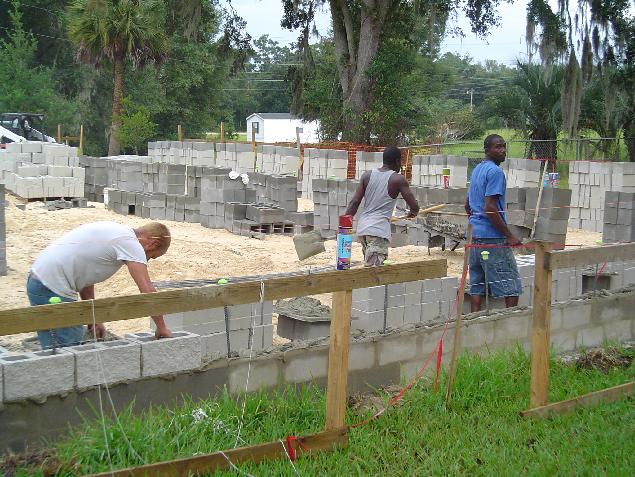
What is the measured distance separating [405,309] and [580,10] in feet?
59.5

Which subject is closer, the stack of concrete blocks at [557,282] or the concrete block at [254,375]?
the concrete block at [254,375]

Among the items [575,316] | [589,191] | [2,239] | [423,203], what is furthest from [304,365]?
[589,191]

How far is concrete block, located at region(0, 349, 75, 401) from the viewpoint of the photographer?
4.18 m

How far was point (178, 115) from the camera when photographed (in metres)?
48.1

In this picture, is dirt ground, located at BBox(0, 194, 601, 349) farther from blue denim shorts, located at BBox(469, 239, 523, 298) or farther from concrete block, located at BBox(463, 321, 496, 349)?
concrete block, located at BBox(463, 321, 496, 349)

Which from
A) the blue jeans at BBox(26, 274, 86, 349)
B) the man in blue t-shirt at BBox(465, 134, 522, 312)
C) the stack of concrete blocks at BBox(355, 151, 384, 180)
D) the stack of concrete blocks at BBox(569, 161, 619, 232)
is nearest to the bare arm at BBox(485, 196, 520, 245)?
the man in blue t-shirt at BBox(465, 134, 522, 312)

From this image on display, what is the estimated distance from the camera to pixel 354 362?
5531 mm

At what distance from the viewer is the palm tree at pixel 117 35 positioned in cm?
3195

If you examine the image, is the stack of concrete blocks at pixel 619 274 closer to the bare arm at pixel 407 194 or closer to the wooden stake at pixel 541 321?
the bare arm at pixel 407 194

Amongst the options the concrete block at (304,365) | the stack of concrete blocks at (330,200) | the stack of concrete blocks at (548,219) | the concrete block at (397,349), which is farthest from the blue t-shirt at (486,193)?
the stack of concrete blocks at (330,200)

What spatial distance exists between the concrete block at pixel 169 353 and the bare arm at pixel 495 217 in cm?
302

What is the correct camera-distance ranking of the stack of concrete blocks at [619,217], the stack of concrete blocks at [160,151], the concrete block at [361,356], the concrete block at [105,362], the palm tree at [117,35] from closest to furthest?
the concrete block at [105,362] → the concrete block at [361,356] → the stack of concrete blocks at [619,217] → the stack of concrete blocks at [160,151] → the palm tree at [117,35]

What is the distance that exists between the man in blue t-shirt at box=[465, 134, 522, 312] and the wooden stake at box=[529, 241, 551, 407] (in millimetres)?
1958

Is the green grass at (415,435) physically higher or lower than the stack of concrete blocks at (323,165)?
lower
